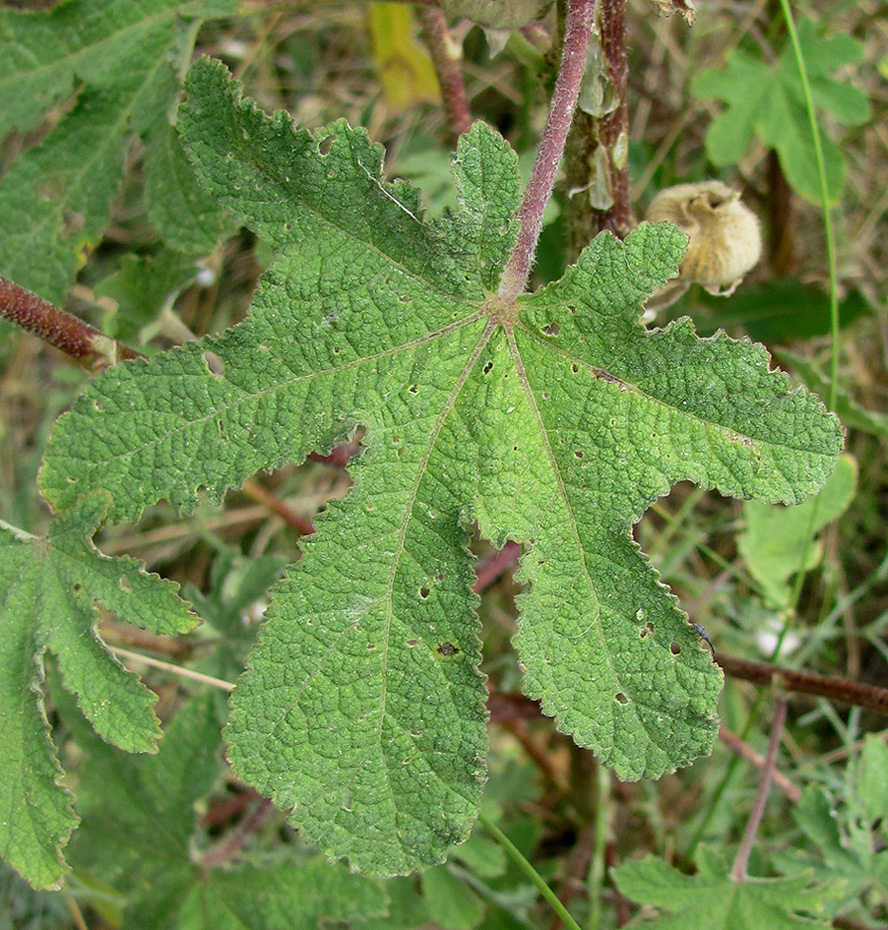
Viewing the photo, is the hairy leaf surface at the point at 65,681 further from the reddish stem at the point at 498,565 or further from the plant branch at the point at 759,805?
the plant branch at the point at 759,805

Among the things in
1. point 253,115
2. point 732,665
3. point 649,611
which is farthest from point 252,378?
point 732,665

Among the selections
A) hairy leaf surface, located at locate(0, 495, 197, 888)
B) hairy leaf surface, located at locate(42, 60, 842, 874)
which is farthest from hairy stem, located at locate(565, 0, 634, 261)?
hairy leaf surface, located at locate(0, 495, 197, 888)

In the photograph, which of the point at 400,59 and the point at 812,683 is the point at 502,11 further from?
the point at 400,59

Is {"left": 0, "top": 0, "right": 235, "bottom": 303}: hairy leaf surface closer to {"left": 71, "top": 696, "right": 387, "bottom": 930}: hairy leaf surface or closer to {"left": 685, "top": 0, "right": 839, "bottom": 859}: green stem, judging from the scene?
{"left": 71, "top": 696, "right": 387, "bottom": 930}: hairy leaf surface

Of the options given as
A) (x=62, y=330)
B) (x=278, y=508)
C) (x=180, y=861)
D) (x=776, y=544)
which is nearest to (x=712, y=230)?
(x=776, y=544)

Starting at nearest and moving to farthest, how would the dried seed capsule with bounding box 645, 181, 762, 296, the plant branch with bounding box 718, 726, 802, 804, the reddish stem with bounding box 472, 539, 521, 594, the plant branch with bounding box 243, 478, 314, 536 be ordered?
the dried seed capsule with bounding box 645, 181, 762, 296 < the reddish stem with bounding box 472, 539, 521, 594 < the plant branch with bounding box 718, 726, 802, 804 < the plant branch with bounding box 243, 478, 314, 536
